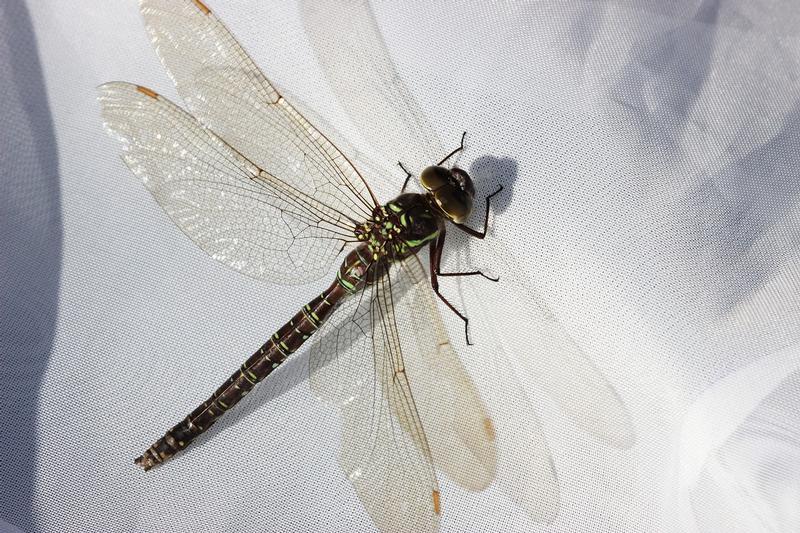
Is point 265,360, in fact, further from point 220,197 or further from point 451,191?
point 451,191

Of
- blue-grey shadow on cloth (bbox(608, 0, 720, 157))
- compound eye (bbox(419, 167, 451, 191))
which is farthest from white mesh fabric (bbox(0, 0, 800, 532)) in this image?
compound eye (bbox(419, 167, 451, 191))

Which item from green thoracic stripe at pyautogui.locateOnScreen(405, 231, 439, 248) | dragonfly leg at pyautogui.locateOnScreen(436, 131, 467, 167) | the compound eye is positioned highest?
dragonfly leg at pyautogui.locateOnScreen(436, 131, 467, 167)

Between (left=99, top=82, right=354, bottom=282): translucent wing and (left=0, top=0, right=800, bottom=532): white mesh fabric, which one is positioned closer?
(left=0, top=0, right=800, bottom=532): white mesh fabric

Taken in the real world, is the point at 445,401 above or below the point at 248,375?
below

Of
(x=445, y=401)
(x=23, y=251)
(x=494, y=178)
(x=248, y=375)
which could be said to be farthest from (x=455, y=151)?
(x=23, y=251)

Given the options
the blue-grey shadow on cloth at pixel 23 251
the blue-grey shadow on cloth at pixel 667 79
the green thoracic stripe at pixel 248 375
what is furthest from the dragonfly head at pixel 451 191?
the blue-grey shadow on cloth at pixel 23 251

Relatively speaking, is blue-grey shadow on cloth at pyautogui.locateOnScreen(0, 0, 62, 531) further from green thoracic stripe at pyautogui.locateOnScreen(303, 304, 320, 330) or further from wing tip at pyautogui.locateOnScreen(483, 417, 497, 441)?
wing tip at pyautogui.locateOnScreen(483, 417, 497, 441)
